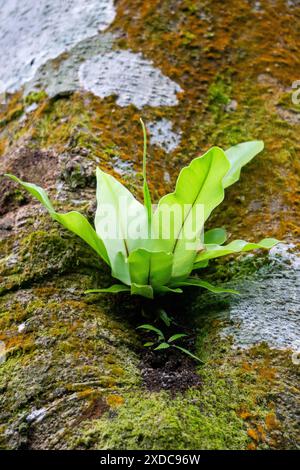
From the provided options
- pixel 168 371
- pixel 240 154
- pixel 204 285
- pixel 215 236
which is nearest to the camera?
pixel 168 371

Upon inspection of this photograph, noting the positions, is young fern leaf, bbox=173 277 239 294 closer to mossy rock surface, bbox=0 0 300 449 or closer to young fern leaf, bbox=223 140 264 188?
mossy rock surface, bbox=0 0 300 449

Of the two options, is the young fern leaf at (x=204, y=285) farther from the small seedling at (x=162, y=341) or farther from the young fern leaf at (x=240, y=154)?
the young fern leaf at (x=240, y=154)

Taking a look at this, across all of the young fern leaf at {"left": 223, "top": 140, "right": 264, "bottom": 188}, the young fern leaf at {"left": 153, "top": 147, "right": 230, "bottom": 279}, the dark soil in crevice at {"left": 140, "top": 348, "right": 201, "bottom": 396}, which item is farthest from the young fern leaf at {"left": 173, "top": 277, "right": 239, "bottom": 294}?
the young fern leaf at {"left": 223, "top": 140, "right": 264, "bottom": 188}

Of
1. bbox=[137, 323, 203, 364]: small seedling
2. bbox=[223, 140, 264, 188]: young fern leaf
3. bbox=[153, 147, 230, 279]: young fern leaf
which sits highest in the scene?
bbox=[153, 147, 230, 279]: young fern leaf

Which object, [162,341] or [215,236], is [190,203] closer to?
[215,236]

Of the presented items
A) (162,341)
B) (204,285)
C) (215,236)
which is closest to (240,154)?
(215,236)

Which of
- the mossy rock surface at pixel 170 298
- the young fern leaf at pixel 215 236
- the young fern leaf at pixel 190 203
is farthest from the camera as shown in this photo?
the young fern leaf at pixel 215 236

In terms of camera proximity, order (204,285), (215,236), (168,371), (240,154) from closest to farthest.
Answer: (168,371) → (204,285) → (215,236) → (240,154)

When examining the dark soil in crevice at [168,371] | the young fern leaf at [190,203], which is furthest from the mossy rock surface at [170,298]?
the young fern leaf at [190,203]

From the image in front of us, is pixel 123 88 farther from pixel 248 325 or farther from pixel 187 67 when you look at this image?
pixel 248 325
